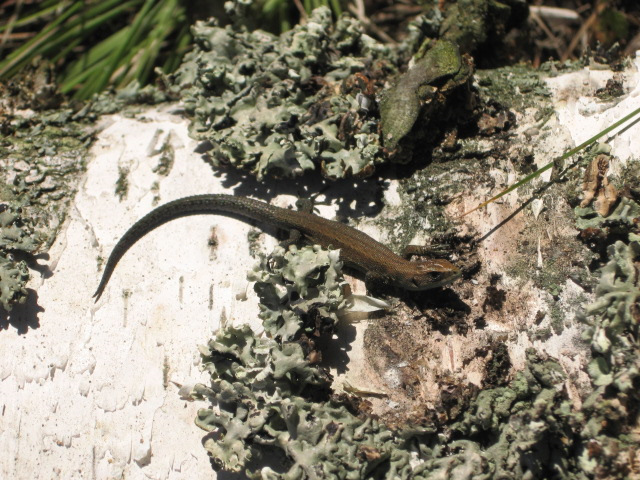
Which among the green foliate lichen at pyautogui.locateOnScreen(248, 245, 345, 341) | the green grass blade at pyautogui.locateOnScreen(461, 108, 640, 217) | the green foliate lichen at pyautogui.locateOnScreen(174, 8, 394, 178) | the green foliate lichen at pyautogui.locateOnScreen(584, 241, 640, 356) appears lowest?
the green foliate lichen at pyautogui.locateOnScreen(584, 241, 640, 356)

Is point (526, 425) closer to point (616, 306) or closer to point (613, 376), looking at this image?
point (613, 376)

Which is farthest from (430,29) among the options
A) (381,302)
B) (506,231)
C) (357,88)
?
(381,302)

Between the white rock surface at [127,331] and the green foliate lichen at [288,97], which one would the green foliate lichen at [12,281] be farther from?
the green foliate lichen at [288,97]

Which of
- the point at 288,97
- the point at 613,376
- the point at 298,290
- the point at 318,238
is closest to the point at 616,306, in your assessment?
the point at 613,376

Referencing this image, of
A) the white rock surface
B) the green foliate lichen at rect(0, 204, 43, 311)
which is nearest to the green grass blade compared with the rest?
the white rock surface

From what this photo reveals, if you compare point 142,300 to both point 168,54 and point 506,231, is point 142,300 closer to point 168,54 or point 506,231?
point 506,231

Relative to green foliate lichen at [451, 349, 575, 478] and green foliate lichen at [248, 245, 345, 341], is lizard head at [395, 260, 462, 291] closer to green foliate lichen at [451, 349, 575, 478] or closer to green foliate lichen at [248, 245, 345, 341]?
green foliate lichen at [248, 245, 345, 341]
